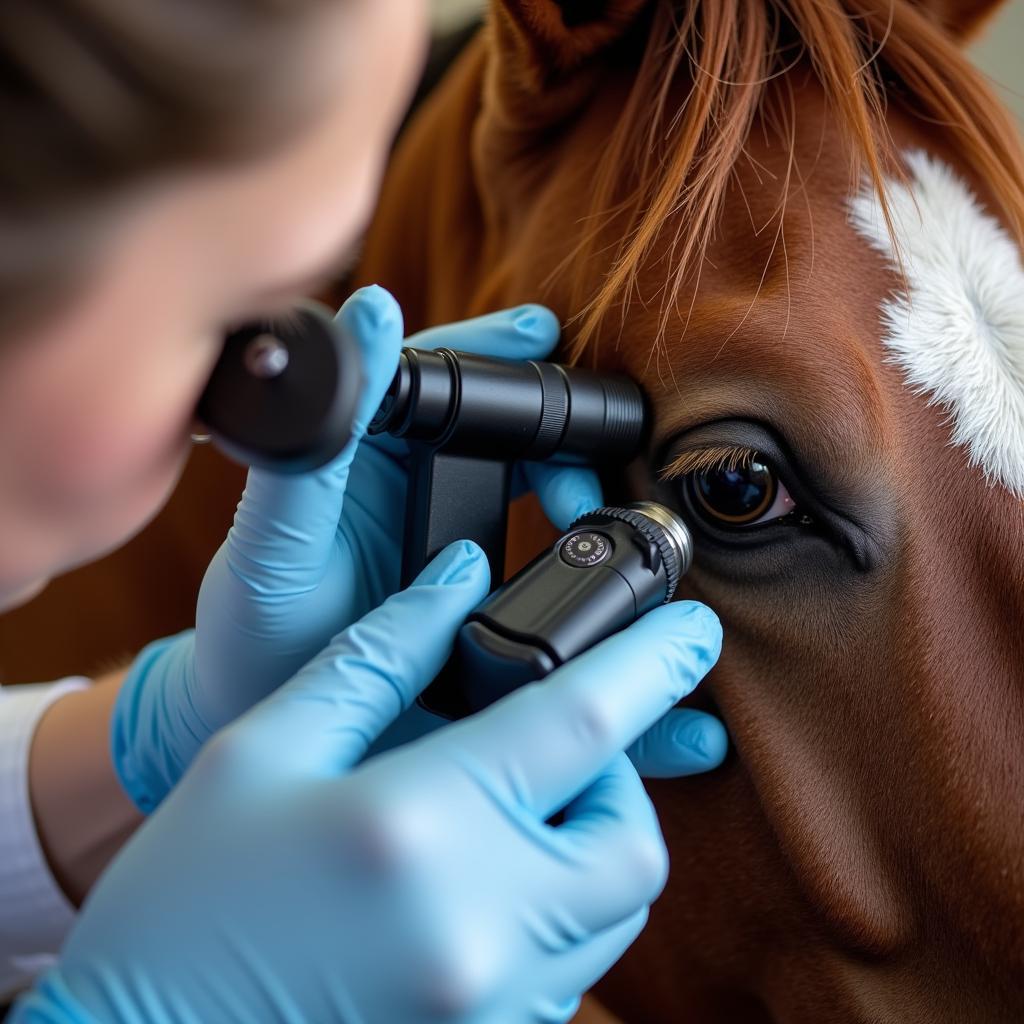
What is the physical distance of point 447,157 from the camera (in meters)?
1.08

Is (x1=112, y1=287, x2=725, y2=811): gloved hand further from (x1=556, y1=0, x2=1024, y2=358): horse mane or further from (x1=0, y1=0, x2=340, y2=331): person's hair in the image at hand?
(x1=0, y1=0, x2=340, y2=331): person's hair

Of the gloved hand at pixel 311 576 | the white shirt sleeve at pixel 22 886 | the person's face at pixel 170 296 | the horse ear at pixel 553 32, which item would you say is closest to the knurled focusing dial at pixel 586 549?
the gloved hand at pixel 311 576

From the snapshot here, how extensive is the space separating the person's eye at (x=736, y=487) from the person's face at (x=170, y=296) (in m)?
0.28

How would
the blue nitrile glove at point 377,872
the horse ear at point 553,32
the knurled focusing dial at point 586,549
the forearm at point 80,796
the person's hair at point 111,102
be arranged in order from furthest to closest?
1. the forearm at point 80,796
2. the horse ear at point 553,32
3. the knurled focusing dial at point 586,549
4. the blue nitrile glove at point 377,872
5. the person's hair at point 111,102

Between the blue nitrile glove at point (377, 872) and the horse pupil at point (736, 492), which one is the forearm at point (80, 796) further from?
the horse pupil at point (736, 492)

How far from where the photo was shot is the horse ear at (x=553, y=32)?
2.58ft

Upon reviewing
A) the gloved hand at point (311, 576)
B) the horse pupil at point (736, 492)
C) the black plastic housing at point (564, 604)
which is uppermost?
the horse pupil at point (736, 492)

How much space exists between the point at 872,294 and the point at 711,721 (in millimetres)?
311

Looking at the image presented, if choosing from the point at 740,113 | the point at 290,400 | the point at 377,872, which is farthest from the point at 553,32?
the point at 377,872

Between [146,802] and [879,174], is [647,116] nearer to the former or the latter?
[879,174]

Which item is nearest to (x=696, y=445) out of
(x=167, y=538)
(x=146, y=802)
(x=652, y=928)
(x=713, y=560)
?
(x=713, y=560)

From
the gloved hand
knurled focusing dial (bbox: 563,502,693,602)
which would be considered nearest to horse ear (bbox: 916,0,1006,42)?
the gloved hand

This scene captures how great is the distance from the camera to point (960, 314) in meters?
0.65

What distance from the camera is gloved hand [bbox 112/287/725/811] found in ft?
2.15
